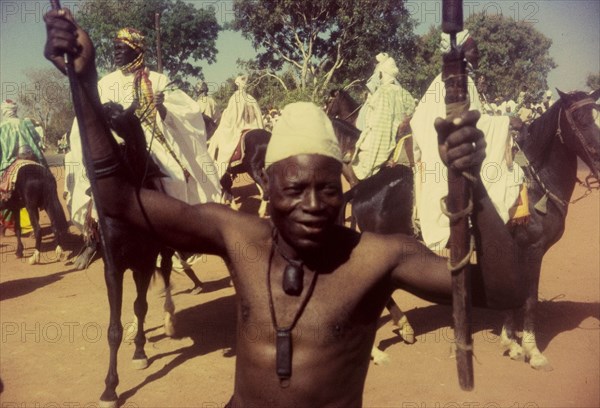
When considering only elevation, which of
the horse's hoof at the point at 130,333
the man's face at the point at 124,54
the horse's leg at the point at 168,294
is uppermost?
the man's face at the point at 124,54

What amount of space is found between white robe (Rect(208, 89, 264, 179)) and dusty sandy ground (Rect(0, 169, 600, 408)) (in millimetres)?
4149

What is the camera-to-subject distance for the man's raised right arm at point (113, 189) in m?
2.18

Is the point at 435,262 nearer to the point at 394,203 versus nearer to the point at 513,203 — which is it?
the point at 513,203

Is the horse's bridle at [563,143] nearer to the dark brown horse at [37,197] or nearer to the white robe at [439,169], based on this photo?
the white robe at [439,169]

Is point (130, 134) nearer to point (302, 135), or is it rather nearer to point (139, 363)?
point (139, 363)

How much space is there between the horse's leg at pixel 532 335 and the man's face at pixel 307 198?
14.1 feet

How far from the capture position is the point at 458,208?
205 centimetres

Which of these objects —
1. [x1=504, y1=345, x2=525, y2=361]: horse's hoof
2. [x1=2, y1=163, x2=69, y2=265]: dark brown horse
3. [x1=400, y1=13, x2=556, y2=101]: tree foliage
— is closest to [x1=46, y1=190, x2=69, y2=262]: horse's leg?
[x1=2, y1=163, x2=69, y2=265]: dark brown horse

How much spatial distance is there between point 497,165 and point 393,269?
3.59 m

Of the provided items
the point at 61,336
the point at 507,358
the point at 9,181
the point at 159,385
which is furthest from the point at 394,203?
the point at 9,181

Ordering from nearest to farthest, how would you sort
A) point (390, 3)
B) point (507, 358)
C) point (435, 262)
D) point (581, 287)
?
point (435, 262)
point (507, 358)
point (581, 287)
point (390, 3)

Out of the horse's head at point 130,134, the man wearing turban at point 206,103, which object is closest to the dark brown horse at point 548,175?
the horse's head at point 130,134

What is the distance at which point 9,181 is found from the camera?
11062 mm

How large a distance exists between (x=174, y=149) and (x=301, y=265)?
193 inches
